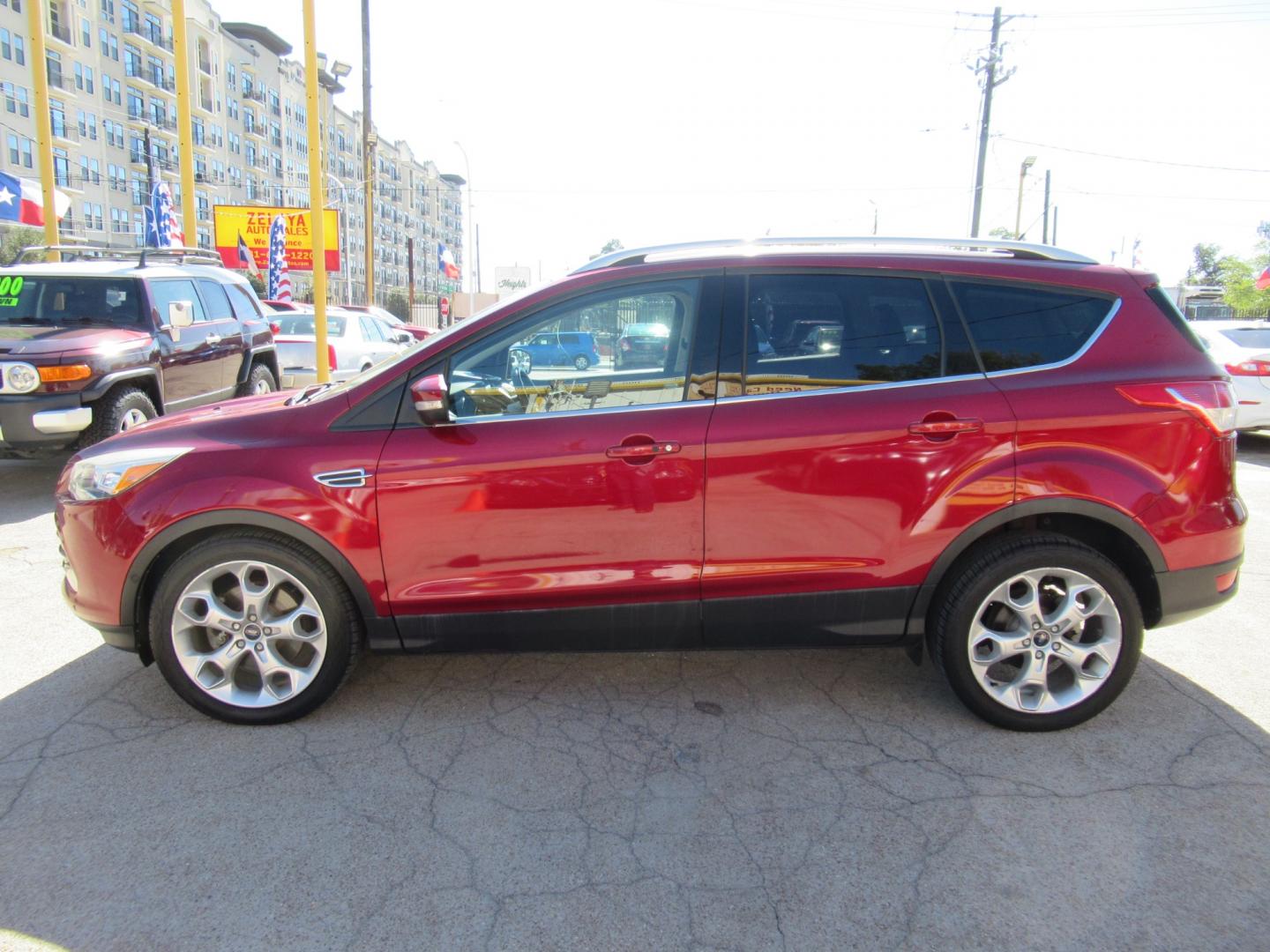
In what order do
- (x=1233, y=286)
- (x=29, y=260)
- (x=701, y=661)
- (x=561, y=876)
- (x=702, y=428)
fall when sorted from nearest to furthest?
(x=561, y=876) < (x=702, y=428) < (x=701, y=661) < (x=29, y=260) < (x=1233, y=286)

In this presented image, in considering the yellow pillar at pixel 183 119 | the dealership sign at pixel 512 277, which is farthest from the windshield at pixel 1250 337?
the dealership sign at pixel 512 277

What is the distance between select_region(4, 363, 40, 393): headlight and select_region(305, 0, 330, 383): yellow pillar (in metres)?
3.20

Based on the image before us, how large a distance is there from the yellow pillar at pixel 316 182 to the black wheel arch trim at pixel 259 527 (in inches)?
271

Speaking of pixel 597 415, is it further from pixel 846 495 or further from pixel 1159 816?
pixel 1159 816

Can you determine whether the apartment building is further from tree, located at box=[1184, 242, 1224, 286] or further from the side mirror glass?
tree, located at box=[1184, 242, 1224, 286]

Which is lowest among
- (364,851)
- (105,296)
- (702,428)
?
(364,851)

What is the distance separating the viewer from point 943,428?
315 centimetres

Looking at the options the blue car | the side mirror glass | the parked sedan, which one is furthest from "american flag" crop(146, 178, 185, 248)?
the blue car

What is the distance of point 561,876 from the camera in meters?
2.46

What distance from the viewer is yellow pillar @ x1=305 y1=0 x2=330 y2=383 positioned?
952cm

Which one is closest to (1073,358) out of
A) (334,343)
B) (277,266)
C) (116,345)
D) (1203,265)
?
(116,345)

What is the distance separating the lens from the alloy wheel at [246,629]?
325 centimetres

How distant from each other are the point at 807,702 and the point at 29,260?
1034cm

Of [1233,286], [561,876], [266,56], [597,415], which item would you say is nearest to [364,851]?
[561,876]
